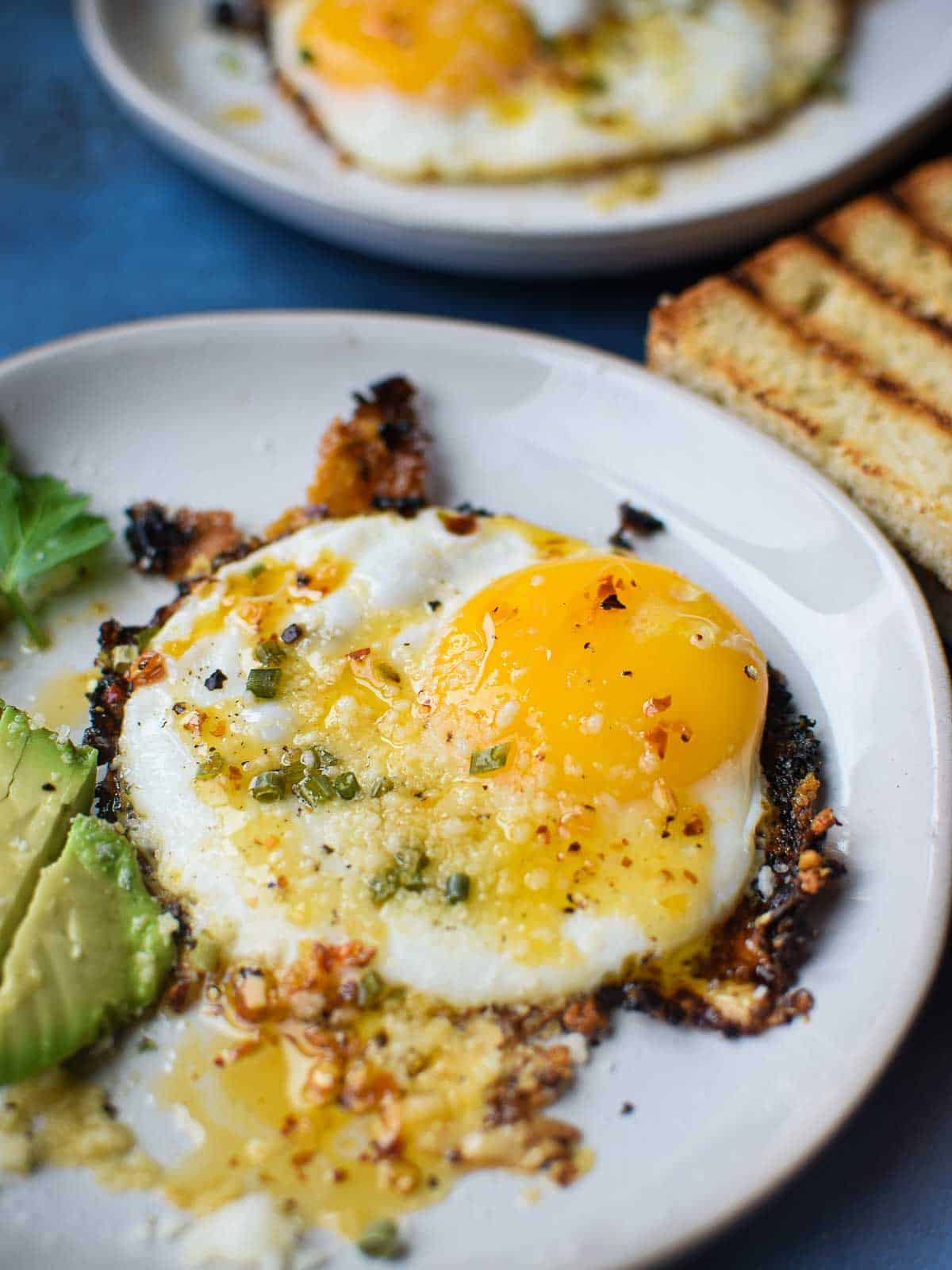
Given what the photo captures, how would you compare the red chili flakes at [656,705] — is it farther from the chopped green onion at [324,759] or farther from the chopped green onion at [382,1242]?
the chopped green onion at [382,1242]

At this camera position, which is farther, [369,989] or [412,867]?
[412,867]

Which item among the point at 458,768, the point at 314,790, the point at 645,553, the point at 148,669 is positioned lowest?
the point at 148,669

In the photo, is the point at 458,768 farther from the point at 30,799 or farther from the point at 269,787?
the point at 30,799

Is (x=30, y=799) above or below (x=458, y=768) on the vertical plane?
below

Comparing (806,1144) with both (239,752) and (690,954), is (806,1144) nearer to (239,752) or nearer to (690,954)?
(690,954)

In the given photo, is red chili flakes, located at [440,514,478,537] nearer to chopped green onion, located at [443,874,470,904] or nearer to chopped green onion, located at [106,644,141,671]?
chopped green onion, located at [106,644,141,671]

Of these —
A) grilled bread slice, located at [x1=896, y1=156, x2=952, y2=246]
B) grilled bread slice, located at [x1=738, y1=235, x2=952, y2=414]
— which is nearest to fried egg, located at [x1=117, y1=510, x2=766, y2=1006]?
grilled bread slice, located at [x1=738, y1=235, x2=952, y2=414]

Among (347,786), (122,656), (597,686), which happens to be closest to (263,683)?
(347,786)

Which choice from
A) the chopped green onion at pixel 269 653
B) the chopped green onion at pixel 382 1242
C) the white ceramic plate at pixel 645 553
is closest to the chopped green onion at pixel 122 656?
the white ceramic plate at pixel 645 553
